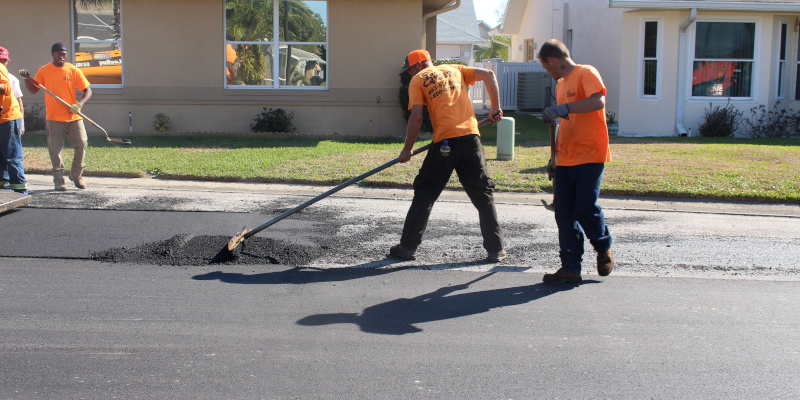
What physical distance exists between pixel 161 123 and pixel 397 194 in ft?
24.2

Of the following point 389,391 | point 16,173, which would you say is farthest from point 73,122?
point 389,391

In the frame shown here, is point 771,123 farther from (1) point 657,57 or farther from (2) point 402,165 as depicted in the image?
(2) point 402,165

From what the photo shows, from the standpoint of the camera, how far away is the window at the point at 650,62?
16219mm

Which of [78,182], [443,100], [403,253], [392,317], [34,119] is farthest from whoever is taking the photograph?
[34,119]

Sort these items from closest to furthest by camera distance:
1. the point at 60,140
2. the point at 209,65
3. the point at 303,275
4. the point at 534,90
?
the point at 303,275
the point at 60,140
the point at 209,65
the point at 534,90

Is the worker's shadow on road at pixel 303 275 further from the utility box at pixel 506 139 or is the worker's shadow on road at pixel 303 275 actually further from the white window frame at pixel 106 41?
the white window frame at pixel 106 41

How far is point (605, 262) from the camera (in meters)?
5.69

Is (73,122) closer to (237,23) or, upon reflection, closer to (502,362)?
(237,23)

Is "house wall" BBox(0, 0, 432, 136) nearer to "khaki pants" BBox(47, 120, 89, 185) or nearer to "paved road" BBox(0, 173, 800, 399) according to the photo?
"khaki pants" BBox(47, 120, 89, 185)

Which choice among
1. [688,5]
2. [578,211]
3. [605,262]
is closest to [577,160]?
[578,211]

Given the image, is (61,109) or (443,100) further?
(61,109)

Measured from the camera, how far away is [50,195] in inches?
353

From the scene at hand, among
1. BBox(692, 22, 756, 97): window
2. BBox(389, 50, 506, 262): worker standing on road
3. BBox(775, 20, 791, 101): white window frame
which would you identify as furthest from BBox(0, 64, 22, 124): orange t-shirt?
BBox(775, 20, 791, 101): white window frame

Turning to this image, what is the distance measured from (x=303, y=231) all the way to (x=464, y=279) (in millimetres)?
2212
